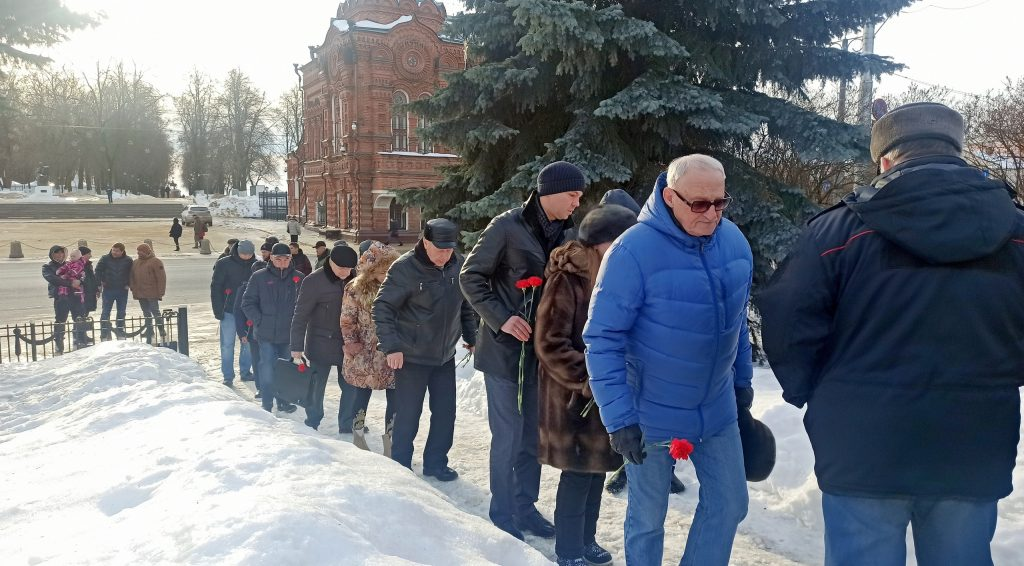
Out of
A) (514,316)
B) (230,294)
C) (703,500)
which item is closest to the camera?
(703,500)

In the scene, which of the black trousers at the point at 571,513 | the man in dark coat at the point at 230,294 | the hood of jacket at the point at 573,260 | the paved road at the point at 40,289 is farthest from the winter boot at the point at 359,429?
the paved road at the point at 40,289

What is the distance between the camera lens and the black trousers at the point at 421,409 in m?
4.98

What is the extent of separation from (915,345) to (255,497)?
8.43 ft

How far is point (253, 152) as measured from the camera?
Answer: 69.9m

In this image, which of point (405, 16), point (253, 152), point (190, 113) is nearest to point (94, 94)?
point (190, 113)

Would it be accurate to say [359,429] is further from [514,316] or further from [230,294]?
[230,294]

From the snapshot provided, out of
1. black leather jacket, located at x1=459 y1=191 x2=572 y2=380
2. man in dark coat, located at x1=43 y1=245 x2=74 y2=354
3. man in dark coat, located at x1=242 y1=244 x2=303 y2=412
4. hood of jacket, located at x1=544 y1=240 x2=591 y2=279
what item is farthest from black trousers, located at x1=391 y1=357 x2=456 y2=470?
man in dark coat, located at x1=43 y1=245 x2=74 y2=354

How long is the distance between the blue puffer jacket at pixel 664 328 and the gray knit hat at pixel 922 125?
2.38ft

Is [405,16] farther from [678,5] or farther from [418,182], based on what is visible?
[678,5]

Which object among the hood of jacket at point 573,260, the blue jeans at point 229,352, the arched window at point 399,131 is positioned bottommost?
the blue jeans at point 229,352

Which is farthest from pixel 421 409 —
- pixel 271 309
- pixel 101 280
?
pixel 101 280

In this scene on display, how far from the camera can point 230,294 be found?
28.9ft

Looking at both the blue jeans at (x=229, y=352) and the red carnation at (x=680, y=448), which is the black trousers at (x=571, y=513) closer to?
the red carnation at (x=680, y=448)

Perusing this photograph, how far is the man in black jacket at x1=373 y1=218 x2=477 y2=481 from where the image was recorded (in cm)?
478
